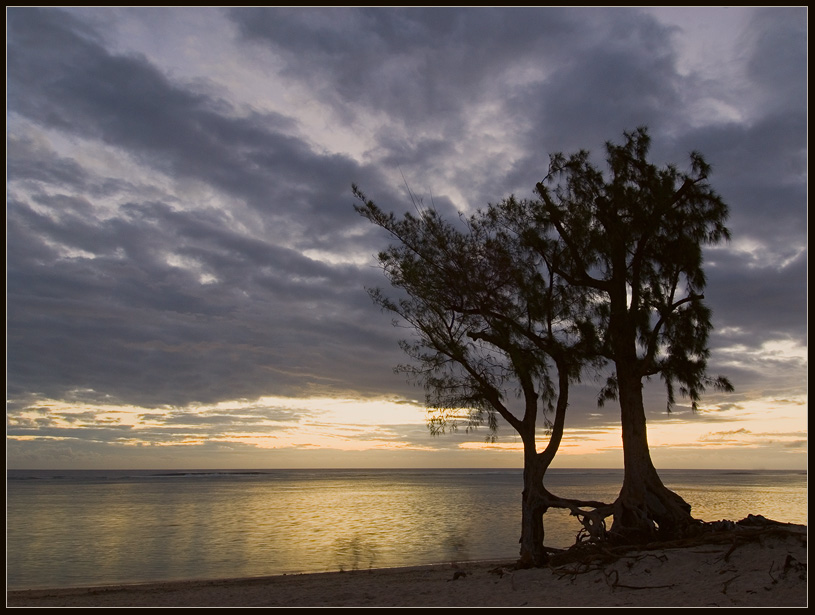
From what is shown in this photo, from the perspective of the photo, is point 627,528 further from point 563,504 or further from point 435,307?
point 435,307

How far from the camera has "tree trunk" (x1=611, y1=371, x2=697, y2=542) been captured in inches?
622

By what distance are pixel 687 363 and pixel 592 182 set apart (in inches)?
217

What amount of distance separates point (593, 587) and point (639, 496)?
4005 millimetres

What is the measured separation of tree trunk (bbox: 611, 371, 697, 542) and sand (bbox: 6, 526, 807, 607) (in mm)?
1332

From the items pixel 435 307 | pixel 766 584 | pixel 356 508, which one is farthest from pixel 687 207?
pixel 356 508

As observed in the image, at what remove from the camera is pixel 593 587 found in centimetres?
1302

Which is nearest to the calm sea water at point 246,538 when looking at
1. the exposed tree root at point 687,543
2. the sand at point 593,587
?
the sand at point 593,587

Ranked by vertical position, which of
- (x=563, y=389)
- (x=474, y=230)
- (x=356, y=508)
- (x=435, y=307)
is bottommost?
(x=356, y=508)

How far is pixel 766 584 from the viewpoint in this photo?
452 inches

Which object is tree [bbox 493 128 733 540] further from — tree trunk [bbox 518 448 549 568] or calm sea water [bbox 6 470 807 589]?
calm sea water [bbox 6 470 807 589]

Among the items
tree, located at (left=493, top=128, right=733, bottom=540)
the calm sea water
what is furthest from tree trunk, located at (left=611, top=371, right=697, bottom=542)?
the calm sea water

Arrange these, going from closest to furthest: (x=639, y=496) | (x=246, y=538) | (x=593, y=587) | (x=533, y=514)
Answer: (x=593, y=587), (x=639, y=496), (x=533, y=514), (x=246, y=538)

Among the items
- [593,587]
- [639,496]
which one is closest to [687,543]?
[639,496]

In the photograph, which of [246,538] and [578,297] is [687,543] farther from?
[246,538]
